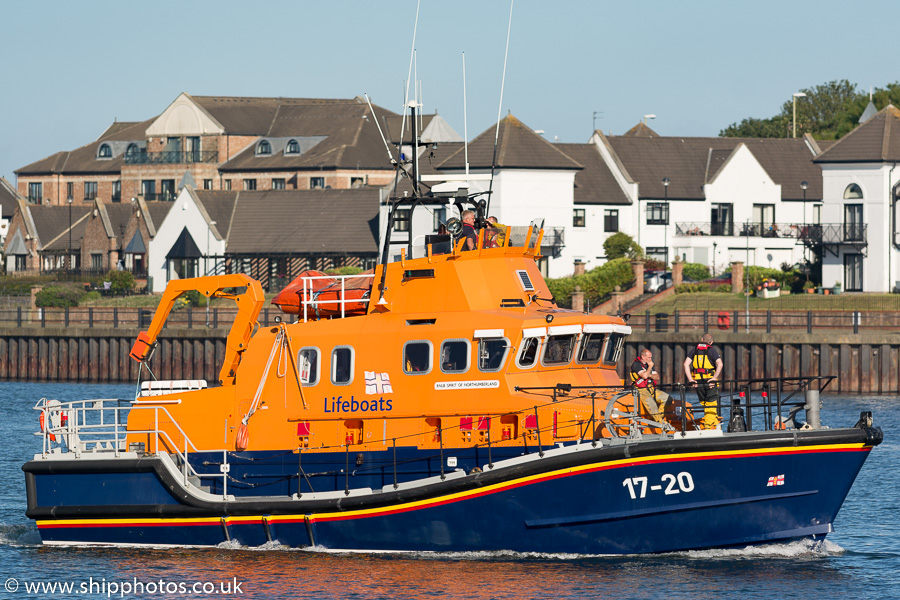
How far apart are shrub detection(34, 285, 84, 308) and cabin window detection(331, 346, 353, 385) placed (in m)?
52.3

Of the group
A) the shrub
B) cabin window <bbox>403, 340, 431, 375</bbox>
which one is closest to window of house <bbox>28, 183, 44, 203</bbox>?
the shrub

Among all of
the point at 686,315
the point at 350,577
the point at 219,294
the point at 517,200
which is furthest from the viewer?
the point at 517,200

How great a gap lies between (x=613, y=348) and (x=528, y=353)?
1871mm

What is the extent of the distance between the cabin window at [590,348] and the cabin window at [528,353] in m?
0.88

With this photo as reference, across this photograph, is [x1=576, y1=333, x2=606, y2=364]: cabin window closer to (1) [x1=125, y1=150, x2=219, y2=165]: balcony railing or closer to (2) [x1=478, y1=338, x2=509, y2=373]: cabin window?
(2) [x1=478, y1=338, x2=509, y2=373]: cabin window

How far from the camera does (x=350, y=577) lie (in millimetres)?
18734

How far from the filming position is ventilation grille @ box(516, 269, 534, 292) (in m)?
20.6

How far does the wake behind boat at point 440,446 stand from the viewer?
18.5 metres

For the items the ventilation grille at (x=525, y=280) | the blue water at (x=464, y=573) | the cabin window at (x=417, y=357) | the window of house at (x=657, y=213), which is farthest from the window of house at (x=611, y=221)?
the cabin window at (x=417, y=357)

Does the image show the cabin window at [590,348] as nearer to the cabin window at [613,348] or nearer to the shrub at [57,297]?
the cabin window at [613,348]

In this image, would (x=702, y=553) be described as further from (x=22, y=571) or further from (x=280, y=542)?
(x=22, y=571)

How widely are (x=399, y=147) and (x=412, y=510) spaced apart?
18.4 ft

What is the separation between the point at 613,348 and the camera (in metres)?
20.9

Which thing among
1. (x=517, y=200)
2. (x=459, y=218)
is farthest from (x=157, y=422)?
(x=517, y=200)
